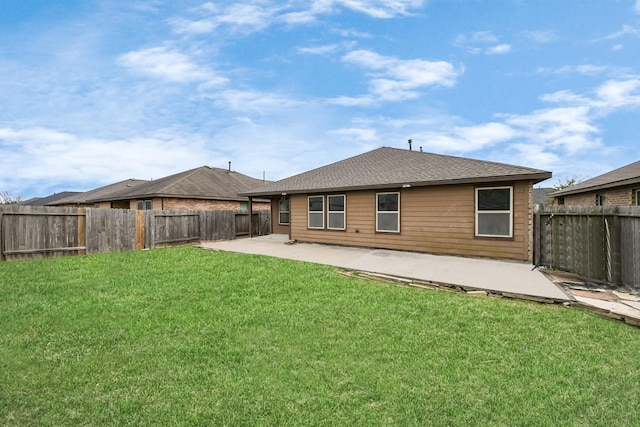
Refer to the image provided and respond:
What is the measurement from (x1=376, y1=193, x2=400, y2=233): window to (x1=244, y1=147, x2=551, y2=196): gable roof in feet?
1.99

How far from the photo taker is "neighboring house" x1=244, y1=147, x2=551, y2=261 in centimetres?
953

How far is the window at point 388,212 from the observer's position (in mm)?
11891

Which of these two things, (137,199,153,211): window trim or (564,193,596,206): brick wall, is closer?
(564,193,596,206): brick wall

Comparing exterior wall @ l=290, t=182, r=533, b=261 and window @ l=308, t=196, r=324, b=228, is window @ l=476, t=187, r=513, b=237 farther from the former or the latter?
window @ l=308, t=196, r=324, b=228

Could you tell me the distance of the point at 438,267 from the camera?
8742mm

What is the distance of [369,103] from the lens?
1853cm

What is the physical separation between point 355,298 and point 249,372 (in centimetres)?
296

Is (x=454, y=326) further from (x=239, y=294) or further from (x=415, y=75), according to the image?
(x=415, y=75)

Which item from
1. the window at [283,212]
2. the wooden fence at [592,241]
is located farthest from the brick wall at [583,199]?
the window at [283,212]

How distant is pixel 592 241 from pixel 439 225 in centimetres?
412

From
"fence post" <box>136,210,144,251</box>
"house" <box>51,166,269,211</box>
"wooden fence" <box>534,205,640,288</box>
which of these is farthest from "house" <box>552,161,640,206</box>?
"fence post" <box>136,210,144,251</box>

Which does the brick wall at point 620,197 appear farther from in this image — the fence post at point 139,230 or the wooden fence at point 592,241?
the fence post at point 139,230

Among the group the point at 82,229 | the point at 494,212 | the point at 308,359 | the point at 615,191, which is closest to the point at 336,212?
the point at 494,212

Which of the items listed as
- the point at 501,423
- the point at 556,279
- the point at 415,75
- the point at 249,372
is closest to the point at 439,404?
the point at 501,423
